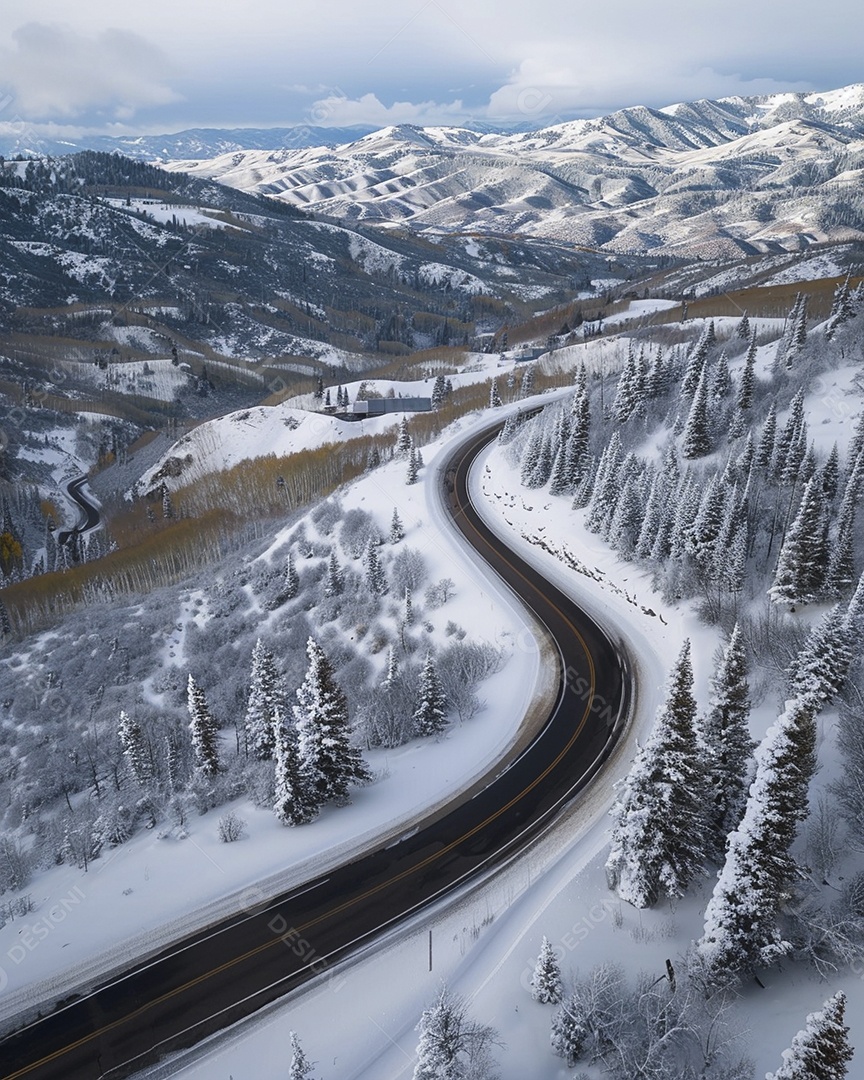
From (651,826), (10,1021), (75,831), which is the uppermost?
(651,826)

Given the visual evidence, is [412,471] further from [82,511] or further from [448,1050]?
[82,511]

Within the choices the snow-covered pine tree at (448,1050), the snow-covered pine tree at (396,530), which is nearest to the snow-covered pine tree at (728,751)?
the snow-covered pine tree at (448,1050)

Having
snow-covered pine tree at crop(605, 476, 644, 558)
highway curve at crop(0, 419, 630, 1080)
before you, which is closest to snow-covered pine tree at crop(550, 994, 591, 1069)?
highway curve at crop(0, 419, 630, 1080)

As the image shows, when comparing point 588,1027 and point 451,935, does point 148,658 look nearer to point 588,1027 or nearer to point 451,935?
point 451,935

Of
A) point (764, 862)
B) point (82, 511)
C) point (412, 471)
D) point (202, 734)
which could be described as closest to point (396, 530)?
point (412, 471)

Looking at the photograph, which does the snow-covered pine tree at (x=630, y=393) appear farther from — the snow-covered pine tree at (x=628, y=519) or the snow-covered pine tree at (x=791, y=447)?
the snow-covered pine tree at (x=791, y=447)

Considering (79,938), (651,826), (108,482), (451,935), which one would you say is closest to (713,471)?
(651,826)
